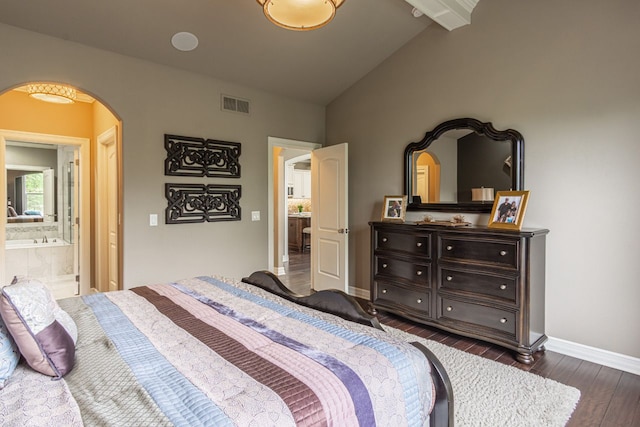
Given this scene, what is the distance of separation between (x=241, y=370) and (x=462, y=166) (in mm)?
3092

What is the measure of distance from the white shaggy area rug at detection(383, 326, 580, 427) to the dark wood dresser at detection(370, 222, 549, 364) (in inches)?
13.8

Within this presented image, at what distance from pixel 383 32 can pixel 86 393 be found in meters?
3.86

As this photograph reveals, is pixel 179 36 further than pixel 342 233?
No

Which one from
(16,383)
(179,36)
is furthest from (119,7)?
(16,383)

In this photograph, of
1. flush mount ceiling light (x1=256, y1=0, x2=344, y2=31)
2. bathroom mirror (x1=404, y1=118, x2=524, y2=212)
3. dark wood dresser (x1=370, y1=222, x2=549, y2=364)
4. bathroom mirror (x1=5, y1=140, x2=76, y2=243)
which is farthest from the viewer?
bathroom mirror (x1=5, y1=140, x2=76, y2=243)

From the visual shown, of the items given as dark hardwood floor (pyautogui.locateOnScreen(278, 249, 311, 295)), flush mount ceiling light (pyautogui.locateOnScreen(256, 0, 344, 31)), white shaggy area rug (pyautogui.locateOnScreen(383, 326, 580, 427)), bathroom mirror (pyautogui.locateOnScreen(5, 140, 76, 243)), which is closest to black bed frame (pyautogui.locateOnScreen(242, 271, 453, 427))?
white shaggy area rug (pyautogui.locateOnScreen(383, 326, 580, 427))

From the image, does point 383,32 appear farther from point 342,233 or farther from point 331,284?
point 331,284

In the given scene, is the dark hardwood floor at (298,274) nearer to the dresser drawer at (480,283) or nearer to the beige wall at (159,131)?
the beige wall at (159,131)

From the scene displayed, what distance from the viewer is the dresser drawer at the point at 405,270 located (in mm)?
3445

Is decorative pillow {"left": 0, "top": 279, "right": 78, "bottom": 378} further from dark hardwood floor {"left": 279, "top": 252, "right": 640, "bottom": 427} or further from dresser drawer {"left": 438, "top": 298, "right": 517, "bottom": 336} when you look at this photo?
dresser drawer {"left": 438, "top": 298, "right": 517, "bottom": 336}

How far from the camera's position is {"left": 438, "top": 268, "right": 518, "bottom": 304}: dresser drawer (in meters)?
2.87

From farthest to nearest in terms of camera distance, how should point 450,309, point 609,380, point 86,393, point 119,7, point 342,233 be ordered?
1. point 342,233
2. point 450,309
3. point 119,7
4. point 609,380
5. point 86,393

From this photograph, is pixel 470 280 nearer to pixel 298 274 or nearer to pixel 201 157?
pixel 201 157

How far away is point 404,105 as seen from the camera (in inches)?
162
